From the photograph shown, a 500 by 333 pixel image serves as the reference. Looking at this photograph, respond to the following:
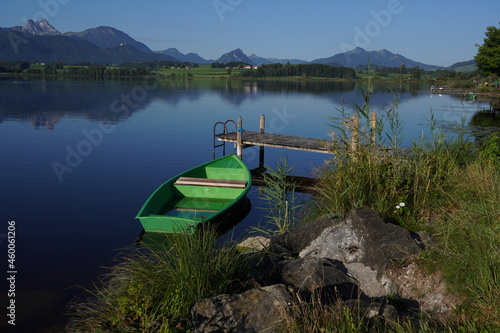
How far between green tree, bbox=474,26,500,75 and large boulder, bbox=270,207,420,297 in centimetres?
7273

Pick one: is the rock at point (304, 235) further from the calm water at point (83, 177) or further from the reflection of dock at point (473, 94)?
the reflection of dock at point (473, 94)

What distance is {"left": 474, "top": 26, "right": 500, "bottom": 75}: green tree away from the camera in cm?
6850

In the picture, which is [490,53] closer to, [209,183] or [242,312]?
[209,183]

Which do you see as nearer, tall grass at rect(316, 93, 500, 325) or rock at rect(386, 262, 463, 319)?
rock at rect(386, 262, 463, 319)

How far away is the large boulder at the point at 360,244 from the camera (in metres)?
6.84

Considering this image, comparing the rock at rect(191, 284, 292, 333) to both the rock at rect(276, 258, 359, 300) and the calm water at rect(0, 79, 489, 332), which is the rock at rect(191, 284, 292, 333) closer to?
the rock at rect(276, 258, 359, 300)

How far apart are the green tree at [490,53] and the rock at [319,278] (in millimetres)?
74069

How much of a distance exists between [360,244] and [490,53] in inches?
2976

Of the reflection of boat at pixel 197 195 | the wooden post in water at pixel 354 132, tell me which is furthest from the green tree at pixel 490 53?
the wooden post in water at pixel 354 132

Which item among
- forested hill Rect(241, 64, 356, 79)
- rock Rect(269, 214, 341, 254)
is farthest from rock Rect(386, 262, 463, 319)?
forested hill Rect(241, 64, 356, 79)

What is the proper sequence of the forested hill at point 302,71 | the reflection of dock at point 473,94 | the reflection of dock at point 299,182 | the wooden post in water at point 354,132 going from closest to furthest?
1. the wooden post in water at point 354,132
2. the reflection of dock at point 299,182
3. the reflection of dock at point 473,94
4. the forested hill at point 302,71

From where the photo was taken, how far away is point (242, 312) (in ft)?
17.5

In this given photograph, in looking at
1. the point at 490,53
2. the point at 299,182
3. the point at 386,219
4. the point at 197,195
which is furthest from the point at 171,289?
the point at 490,53

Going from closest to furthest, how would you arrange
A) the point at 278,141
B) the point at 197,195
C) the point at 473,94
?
the point at 197,195 → the point at 278,141 → the point at 473,94
